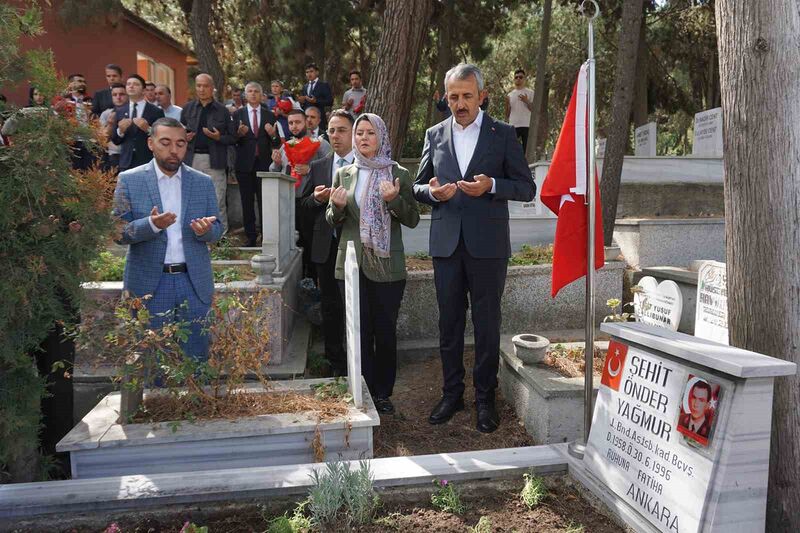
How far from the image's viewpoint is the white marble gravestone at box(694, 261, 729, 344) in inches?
180

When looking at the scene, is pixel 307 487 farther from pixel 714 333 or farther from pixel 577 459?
pixel 714 333

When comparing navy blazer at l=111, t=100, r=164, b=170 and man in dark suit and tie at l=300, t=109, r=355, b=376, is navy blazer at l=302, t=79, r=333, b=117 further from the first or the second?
man in dark suit and tie at l=300, t=109, r=355, b=376

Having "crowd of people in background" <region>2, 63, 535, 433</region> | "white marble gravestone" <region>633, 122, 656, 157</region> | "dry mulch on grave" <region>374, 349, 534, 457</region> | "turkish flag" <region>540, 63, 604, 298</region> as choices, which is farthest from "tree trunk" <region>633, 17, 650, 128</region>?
"turkish flag" <region>540, 63, 604, 298</region>

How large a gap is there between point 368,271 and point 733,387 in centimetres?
234

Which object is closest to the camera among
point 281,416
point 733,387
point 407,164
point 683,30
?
point 733,387

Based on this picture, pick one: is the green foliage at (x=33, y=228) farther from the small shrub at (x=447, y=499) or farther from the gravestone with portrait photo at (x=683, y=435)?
the gravestone with portrait photo at (x=683, y=435)

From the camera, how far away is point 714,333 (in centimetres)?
468

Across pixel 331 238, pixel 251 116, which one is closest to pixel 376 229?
pixel 331 238

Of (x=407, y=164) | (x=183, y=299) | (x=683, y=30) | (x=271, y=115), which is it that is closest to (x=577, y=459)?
(x=183, y=299)

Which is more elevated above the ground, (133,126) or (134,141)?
(133,126)

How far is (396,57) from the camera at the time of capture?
638 cm

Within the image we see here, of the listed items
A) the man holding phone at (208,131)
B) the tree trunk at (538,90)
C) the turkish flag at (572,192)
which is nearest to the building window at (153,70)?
the tree trunk at (538,90)

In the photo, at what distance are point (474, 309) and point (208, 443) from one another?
172 cm

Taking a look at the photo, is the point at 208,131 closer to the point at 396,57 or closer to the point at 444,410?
the point at 396,57
